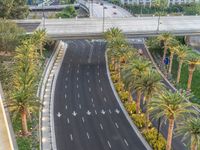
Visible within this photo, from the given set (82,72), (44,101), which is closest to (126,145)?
(44,101)

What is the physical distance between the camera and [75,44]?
13462cm

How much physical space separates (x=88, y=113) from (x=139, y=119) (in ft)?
36.7

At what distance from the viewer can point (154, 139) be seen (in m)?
66.7

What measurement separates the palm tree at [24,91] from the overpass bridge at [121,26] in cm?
3470

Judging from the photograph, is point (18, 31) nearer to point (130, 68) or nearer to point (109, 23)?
point (109, 23)

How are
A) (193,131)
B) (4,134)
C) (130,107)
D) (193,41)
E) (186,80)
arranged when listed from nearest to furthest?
1. (193,131)
2. (4,134)
3. (130,107)
4. (186,80)
5. (193,41)

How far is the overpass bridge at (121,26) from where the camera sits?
386 feet

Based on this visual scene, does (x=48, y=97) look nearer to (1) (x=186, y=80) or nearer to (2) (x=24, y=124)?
(2) (x=24, y=124)

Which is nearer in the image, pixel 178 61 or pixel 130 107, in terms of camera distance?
pixel 130 107

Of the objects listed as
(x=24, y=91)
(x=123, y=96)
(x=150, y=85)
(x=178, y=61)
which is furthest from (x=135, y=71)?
(x=178, y=61)

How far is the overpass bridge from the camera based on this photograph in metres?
118

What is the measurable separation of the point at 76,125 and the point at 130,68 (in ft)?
50.2

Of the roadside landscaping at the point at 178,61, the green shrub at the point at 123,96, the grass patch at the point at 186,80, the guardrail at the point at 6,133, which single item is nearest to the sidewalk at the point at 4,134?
the guardrail at the point at 6,133

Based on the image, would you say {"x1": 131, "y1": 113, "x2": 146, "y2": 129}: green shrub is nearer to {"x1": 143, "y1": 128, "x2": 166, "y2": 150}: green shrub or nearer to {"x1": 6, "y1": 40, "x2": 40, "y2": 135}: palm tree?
{"x1": 143, "y1": 128, "x2": 166, "y2": 150}: green shrub
